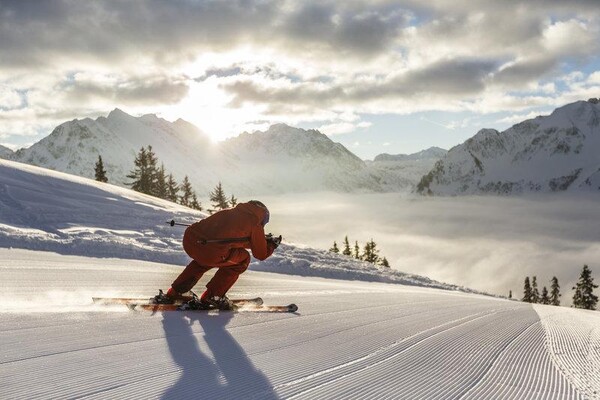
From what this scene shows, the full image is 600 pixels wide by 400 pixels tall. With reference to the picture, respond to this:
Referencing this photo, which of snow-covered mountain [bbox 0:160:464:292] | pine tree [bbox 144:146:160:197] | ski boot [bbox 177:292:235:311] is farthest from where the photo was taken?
pine tree [bbox 144:146:160:197]

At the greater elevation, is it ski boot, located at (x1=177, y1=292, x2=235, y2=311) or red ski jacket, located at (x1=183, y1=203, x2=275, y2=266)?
Result: red ski jacket, located at (x1=183, y1=203, x2=275, y2=266)

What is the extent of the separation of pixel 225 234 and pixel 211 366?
101 inches

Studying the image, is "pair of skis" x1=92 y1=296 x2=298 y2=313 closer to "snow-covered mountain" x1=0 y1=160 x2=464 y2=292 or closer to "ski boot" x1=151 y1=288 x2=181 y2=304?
"ski boot" x1=151 y1=288 x2=181 y2=304

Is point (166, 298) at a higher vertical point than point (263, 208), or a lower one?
lower

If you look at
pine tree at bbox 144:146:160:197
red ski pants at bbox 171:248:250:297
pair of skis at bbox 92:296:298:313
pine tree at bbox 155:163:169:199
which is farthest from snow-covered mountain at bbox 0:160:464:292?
A: pine tree at bbox 155:163:169:199

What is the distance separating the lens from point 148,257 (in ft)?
42.5

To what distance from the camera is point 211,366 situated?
4141 mm

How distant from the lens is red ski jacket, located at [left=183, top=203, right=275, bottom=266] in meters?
6.49

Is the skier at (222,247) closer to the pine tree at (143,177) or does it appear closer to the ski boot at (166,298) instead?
the ski boot at (166,298)

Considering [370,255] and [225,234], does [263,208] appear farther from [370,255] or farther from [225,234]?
[370,255]

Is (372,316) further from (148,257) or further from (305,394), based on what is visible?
(148,257)

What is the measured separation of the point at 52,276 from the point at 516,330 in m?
7.34

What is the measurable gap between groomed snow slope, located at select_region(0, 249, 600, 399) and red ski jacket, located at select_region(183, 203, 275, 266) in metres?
0.82

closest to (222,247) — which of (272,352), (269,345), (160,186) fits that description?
(269,345)
